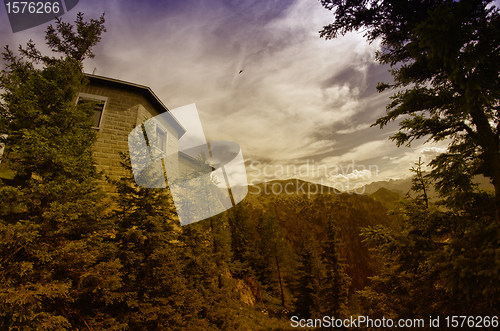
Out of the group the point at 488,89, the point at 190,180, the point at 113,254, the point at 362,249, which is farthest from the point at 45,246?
the point at 362,249

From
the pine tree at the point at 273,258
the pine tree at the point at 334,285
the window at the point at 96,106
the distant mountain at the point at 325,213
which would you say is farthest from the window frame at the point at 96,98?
the distant mountain at the point at 325,213

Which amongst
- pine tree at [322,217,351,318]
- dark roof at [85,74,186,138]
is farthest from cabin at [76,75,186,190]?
pine tree at [322,217,351,318]

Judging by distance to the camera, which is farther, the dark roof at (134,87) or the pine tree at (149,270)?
the dark roof at (134,87)

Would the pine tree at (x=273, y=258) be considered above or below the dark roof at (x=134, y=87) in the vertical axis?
below

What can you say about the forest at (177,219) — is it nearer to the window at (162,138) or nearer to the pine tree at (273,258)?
the window at (162,138)

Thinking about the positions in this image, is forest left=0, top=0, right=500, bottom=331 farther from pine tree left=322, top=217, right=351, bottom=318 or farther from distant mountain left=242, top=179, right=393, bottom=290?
distant mountain left=242, top=179, right=393, bottom=290

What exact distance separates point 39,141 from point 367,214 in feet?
231

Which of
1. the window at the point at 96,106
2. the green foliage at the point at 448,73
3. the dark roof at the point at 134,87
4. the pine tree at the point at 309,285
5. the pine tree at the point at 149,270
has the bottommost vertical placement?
the pine tree at the point at 309,285

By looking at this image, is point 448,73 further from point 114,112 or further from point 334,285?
point 334,285

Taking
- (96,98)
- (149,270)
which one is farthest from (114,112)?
(149,270)

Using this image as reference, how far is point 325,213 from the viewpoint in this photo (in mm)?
63781

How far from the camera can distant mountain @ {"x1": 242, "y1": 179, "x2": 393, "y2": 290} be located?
50.9 metres

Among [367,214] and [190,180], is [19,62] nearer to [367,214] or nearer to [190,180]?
[190,180]

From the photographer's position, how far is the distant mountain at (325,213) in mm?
50869
